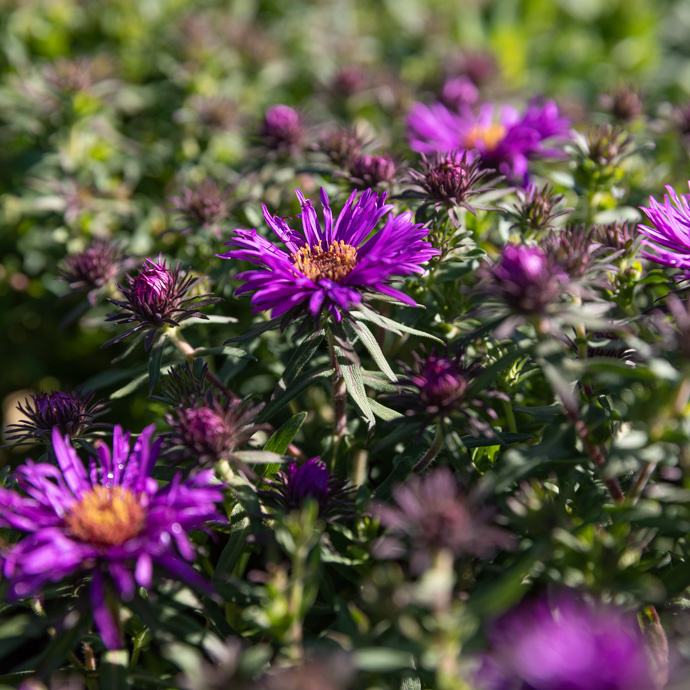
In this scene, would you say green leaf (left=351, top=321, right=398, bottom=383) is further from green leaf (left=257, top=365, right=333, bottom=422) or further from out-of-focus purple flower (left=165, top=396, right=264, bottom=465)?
out-of-focus purple flower (left=165, top=396, right=264, bottom=465)

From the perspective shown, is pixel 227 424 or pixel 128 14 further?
pixel 128 14

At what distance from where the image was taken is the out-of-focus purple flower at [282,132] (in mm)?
1825

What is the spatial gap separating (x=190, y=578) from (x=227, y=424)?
0.77 ft

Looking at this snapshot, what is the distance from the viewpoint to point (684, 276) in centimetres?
125

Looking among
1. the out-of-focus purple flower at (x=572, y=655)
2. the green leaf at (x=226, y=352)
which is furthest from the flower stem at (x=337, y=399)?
the out-of-focus purple flower at (x=572, y=655)

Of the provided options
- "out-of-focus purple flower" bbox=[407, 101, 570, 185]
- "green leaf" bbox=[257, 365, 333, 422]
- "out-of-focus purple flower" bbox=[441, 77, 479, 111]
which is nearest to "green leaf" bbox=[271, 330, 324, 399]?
"green leaf" bbox=[257, 365, 333, 422]

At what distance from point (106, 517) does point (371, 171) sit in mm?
866

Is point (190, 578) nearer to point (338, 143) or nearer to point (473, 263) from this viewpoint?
point (473, 263)

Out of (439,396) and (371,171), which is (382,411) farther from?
(371,171)

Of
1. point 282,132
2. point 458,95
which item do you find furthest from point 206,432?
point 458,95

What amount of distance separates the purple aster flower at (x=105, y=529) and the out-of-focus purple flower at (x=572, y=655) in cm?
40

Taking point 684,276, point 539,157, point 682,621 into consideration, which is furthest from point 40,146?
point 682,621

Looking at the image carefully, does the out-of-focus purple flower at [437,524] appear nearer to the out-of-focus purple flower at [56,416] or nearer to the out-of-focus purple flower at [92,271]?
the out-of-focus purple flower at [56,416]

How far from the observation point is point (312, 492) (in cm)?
108
